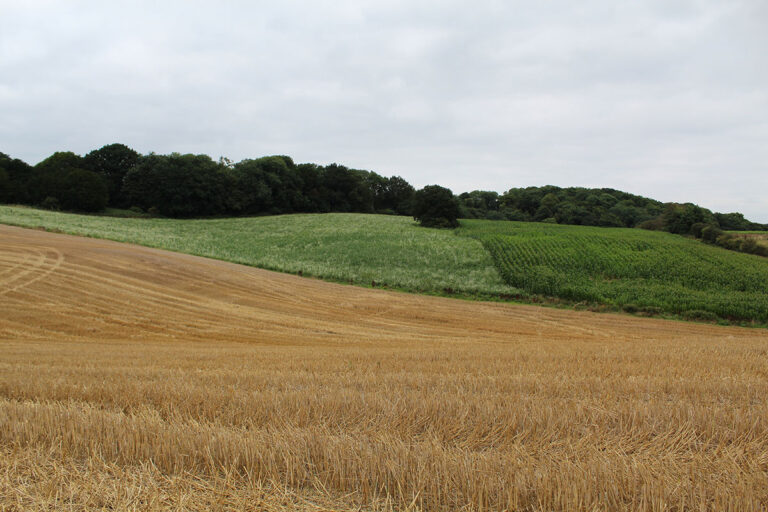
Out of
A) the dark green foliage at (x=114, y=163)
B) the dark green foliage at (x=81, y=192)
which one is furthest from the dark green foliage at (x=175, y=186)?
the dark green foliage at (x=81, y=192)

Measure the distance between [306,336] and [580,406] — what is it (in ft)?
47.3

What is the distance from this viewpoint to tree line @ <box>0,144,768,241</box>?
7412cm

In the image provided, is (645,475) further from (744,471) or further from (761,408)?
(761,408)

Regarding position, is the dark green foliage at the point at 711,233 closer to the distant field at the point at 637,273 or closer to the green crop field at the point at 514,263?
the green crop field at the point at 514,263

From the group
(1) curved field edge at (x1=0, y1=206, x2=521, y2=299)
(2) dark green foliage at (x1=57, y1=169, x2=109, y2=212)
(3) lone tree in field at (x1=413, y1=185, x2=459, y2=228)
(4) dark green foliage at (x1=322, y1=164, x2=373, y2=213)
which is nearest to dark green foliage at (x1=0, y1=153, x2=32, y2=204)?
(2) dark green foliage at (x1=57, y1=169, x2=109, y2=212)

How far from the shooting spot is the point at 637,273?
124 feet

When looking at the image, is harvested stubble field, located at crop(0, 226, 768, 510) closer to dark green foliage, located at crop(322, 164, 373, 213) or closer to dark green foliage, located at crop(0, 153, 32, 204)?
dark green foliage, located at crop(0, 153, 32, 204)

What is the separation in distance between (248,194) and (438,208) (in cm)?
4396

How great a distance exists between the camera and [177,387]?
5.48 m

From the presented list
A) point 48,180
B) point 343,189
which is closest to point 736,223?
point 343,189

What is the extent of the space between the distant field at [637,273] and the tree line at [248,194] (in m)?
15.0

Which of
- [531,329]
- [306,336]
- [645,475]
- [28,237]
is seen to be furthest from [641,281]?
[28,237]

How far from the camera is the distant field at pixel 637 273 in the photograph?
2896 centimetres

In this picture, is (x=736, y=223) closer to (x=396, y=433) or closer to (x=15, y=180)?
(x=396, y=433)
